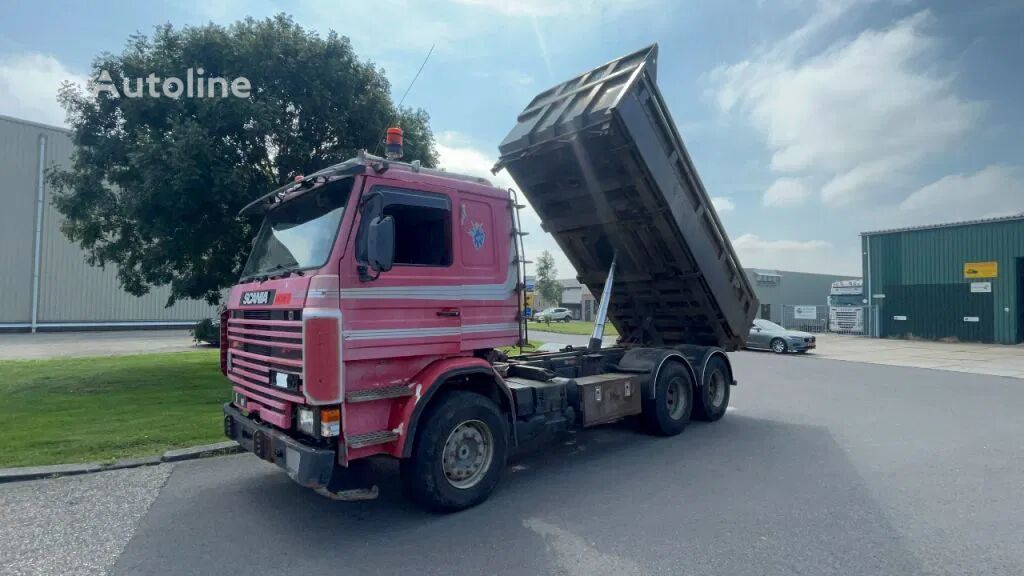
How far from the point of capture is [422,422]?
184 inches

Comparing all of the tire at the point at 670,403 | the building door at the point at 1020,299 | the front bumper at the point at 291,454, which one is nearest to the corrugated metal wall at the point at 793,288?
the building door at the point at 1020,299

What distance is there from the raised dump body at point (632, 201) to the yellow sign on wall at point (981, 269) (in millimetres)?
24007

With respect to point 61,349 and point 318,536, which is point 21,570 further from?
point 61,349

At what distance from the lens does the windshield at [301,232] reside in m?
4.49

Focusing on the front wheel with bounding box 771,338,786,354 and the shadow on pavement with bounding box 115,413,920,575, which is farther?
the front wheel with bounding box 771,338,786,354

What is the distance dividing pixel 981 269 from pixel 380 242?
3107 centimetres

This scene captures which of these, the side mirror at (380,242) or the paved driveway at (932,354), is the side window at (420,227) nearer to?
the side mirror at (380,242)

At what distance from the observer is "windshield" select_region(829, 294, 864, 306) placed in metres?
32.0

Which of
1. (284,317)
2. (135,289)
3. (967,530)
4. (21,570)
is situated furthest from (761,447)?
(135,289)

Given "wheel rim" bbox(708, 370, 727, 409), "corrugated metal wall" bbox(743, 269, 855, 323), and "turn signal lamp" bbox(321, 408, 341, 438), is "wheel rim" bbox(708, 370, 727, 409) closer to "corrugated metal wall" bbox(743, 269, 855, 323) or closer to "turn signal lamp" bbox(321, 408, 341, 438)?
"turn signal lamp" bbox(321, 408, 341, 438)

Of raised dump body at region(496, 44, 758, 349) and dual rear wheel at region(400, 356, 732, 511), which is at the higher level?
raised dump body at region(496, 44, 758, 349)

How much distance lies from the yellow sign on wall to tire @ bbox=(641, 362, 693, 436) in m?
25.7

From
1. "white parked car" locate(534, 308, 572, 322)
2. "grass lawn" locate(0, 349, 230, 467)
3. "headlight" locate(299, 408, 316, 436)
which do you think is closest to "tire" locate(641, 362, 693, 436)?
"headlight" locate(299, 408, 316, 436)

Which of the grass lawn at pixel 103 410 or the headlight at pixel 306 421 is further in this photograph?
the grass lawn at pixel 103 410
